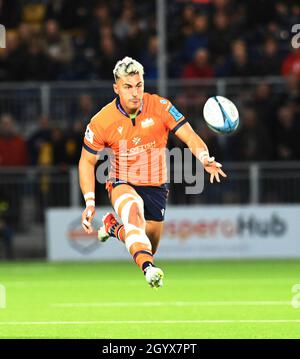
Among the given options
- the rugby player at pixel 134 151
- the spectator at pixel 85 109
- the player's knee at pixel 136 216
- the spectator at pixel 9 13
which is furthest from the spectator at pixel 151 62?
the player's knee at pixel 136 216

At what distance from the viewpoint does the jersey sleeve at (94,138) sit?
12203 mm

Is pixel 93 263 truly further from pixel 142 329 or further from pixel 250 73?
pixel 142 329

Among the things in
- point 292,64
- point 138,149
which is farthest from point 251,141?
point 138,149

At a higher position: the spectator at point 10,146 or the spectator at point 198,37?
the spectator at point 198,37

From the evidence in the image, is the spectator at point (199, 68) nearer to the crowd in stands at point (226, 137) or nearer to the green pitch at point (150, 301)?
the crowd in stands at point (226, 137)

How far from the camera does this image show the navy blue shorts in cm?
1245

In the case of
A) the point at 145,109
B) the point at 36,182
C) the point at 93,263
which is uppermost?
the point at 145,109

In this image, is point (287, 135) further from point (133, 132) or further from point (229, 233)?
point (133, 132)

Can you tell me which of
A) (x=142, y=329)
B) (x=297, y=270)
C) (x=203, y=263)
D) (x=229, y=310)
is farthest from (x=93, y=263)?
(x=142, y=329)

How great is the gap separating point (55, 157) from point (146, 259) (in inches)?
393

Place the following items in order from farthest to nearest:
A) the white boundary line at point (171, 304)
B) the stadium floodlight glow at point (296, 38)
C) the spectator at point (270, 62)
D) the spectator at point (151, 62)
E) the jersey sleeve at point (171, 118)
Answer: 1. the spectator at point (151, 62)
2. the spectator at point (270, 62)
3. the stadium floodlight glow at point (296, 38)
4. the white boundary line at point (171, 304)
5. the jersey sleeve at point (171, 118)

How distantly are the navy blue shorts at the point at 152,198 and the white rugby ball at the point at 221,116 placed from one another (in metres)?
1.21

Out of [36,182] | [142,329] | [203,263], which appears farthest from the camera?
[36,182]

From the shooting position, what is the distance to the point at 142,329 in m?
10.7
